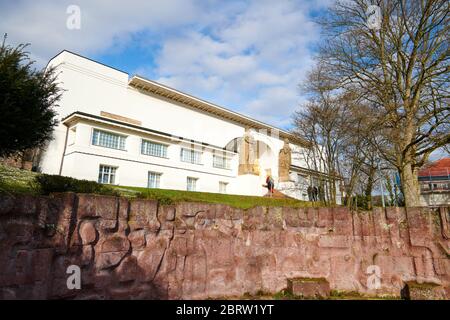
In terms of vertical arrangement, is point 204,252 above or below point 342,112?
below

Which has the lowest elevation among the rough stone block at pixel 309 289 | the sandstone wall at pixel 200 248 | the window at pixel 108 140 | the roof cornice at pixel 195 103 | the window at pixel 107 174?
the rough stone block at pixel 309 289

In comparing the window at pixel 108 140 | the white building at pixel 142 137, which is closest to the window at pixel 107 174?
the white building at pixel 142 137

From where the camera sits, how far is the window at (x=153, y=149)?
23.3m

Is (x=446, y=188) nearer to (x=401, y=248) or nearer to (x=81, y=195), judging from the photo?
(x=401, y=248)

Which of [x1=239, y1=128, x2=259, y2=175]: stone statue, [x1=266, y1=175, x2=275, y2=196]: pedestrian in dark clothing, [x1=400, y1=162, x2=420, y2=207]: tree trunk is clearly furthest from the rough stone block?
[x1=239, y1=128, x2=259, y2=175]: stone statue

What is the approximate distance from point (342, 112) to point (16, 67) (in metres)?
13.9

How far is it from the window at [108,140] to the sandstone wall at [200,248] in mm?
14885

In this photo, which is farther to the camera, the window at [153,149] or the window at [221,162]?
the window at [221,162]

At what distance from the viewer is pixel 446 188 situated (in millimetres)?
32531

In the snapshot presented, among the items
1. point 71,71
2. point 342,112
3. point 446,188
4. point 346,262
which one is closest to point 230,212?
point 346,262

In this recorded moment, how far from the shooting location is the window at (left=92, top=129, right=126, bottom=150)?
2059cm

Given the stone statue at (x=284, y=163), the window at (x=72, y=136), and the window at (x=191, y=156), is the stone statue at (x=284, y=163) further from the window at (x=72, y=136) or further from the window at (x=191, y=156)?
the window at (x=72, y=136)

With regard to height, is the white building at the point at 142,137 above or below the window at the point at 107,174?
above

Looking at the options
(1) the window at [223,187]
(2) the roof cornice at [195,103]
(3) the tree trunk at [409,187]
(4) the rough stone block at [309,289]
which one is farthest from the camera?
(1) the window at [223,187]
